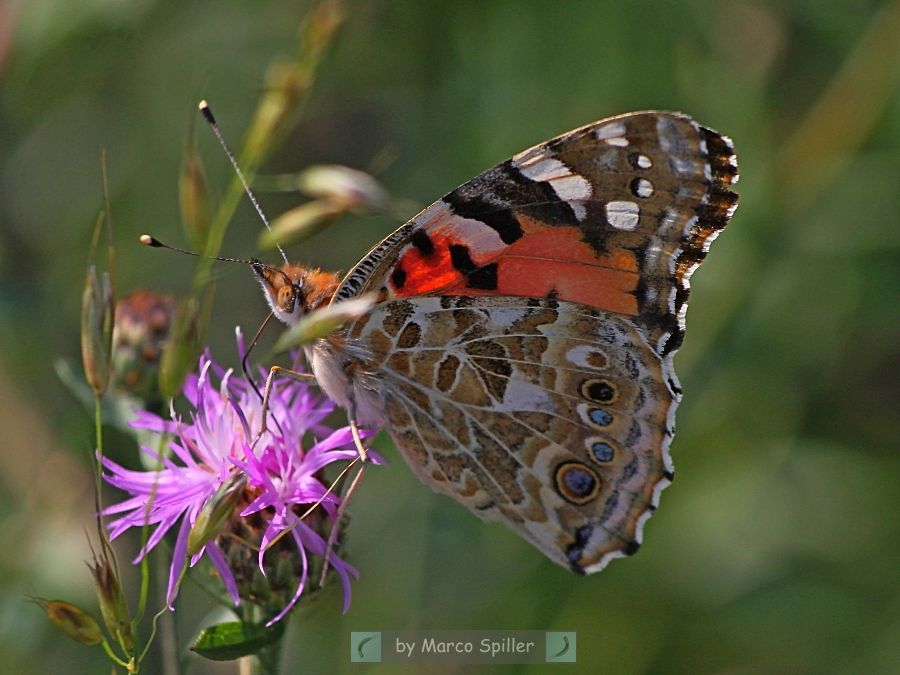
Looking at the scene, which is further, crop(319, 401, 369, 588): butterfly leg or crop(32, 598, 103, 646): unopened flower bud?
crop(319, 401, 369, 588): butterfly leg

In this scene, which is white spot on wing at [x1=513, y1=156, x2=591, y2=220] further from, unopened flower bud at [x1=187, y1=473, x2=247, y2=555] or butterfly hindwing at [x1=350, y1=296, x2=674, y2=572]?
unopened flower bud at [x1=187, y1=473, x2=247, y2=555]

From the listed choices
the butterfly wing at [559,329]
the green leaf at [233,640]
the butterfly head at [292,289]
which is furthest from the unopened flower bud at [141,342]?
the green leaf at [233,640]

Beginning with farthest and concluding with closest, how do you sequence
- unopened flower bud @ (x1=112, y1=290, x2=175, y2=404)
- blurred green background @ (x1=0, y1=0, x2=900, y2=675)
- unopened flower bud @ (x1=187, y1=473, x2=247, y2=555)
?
1. blurred green background @ (x1=0, y1=0, x2=900, y2=675)
2. unopened flower bud @ (x1=112, y1=290, x2=175, y2=404)
3. unopened flower bud @ (x1=187, y1=473, x2=247, y2=555)

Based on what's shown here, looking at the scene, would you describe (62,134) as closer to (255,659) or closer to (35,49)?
(35,49)

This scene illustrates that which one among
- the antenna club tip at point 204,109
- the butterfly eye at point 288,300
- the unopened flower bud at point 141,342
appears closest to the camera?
the antenna club tip at point 204,109

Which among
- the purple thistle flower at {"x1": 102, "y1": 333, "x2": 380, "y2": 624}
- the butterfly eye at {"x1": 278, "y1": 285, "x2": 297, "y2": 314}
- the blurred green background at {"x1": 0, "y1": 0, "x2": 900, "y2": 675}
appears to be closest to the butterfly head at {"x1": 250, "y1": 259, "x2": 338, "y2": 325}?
the butterfly eye at {"x1": 278, "y1": 285, "x2": 297, "y2": 314}

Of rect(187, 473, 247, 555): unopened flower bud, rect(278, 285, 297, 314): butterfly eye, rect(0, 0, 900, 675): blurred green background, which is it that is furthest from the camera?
rect(0, 0, 900, 675): blurred green background

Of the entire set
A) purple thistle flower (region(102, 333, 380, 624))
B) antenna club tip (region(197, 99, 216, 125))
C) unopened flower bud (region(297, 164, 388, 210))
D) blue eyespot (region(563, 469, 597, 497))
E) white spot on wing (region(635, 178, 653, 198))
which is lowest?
blue eyespot (region(563, 469, 597, 497))

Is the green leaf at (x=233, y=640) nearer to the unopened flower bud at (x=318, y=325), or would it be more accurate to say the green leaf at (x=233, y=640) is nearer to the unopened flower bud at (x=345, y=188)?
the unopened flower bud at (x=318, y=325)
